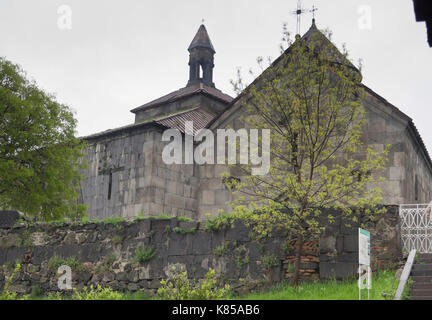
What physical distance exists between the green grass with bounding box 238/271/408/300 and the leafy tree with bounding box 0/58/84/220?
1070 centimetres

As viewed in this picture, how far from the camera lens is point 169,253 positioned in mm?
12039

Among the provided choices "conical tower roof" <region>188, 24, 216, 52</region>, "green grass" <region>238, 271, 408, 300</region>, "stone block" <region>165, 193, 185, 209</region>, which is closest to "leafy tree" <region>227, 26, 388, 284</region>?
"green grass" <region>238, 271, 408, 300</region>

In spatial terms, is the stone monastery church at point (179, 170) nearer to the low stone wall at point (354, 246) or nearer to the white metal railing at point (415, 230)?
the white metal railing at point (415, 230)

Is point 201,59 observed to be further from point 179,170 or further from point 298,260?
point 298,260

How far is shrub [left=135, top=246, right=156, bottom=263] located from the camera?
12.1 meters

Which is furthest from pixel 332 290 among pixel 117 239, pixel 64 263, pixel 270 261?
pixel 64 263

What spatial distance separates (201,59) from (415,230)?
1764 centimetres

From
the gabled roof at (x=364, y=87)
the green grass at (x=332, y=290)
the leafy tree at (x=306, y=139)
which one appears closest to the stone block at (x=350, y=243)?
the leafy tree at (x=306, y=139)

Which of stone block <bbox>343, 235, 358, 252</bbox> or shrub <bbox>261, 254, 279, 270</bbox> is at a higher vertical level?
stone block <bbox>343, 235, 358, 252</bbox>

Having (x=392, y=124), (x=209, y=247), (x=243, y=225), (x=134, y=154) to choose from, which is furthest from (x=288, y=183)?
(x=134, y=154)

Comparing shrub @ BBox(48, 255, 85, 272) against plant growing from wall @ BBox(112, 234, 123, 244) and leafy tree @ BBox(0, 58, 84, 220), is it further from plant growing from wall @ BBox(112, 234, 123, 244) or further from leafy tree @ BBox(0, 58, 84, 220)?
leafy tree @ BBox(0, 58, 84, 220)

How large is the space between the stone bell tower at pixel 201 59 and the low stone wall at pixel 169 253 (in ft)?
49.4

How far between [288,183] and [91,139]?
12.2m
